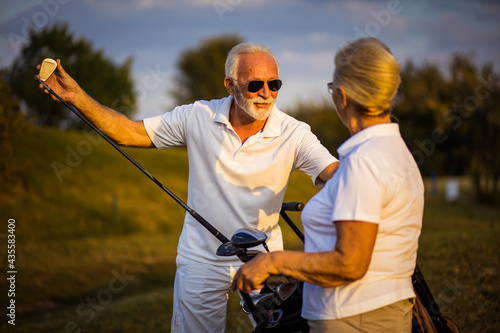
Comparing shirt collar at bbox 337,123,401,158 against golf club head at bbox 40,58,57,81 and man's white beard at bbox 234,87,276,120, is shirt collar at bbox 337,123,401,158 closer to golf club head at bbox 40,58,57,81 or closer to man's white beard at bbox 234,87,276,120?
man's white beard at bbox 234,87,276,120

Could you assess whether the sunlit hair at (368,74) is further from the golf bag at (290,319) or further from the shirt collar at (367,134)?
the golf bag at (290,319)

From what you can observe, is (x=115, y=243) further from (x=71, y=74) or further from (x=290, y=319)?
(x=71, y=74)

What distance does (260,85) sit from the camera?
12.5 ft

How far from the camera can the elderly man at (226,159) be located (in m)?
3.70

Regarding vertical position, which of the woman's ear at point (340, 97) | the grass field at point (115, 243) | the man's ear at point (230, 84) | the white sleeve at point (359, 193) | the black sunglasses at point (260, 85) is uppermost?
the man's ear at point (230, 84)

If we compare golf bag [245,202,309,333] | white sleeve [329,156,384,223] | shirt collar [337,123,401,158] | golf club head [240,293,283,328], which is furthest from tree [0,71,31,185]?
white sleeve [329,156,384,223]

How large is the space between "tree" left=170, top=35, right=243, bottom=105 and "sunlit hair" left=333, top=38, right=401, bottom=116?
47.2m

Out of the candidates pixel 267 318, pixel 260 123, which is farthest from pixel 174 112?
pixel 267 318

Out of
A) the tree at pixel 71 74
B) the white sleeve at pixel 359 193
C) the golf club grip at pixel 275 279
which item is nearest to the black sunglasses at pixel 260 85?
the white sleeve at pixel 359 193

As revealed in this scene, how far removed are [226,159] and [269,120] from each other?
0.46 metres

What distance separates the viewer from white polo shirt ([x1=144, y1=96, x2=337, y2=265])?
3.70m

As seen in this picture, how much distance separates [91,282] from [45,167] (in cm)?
992

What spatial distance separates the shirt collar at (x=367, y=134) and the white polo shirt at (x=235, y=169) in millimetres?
1221

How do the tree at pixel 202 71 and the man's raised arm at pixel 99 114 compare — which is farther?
the tree at pixel 202 71
